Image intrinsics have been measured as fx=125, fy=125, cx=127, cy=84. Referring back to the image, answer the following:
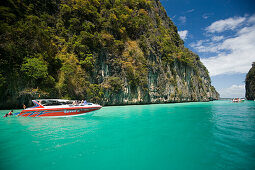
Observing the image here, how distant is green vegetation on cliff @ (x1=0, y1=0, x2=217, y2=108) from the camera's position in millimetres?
16219

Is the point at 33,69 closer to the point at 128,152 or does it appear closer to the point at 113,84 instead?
the point at 113,84

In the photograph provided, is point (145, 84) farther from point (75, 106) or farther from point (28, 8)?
point (28, 8)

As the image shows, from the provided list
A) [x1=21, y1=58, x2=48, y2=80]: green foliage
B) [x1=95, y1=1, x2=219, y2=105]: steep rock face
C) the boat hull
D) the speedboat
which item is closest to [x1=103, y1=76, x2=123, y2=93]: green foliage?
[x1=95, y1=1, x2=219, y2=105]: steep rock face

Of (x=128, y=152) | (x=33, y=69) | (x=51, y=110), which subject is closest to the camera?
(x=128, y=152)

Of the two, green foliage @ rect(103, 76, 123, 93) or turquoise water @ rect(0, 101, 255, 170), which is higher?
green foliage @ rect(103, 76, 123, 93)

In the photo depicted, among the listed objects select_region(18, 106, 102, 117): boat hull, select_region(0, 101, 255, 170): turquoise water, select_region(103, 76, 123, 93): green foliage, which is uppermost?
select_region(103, 76, 123, 93): green foliage

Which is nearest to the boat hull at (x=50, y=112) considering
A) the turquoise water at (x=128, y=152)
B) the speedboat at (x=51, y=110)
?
the speedboat at (x=51, y=110)

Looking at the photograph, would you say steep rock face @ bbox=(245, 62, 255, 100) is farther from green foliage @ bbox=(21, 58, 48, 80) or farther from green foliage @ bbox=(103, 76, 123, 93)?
green foliage @ bbox=(21, 58, 48, 80)

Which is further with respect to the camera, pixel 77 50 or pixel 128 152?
pixel 77 50

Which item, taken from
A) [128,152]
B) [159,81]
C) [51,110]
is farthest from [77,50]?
[159,81]

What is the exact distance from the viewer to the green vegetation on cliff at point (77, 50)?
16.2 metres

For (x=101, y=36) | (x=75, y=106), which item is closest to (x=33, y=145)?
(x=75, y=106)

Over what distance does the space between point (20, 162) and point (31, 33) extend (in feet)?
63.1

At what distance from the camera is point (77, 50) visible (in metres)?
23.4
